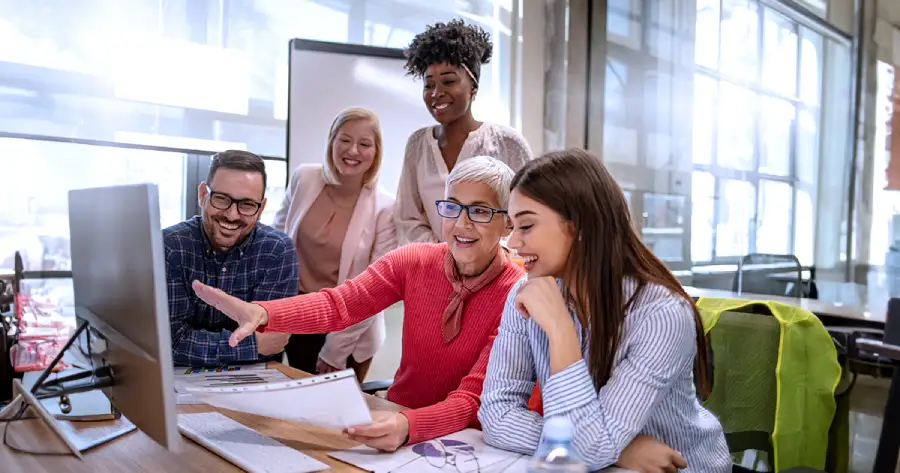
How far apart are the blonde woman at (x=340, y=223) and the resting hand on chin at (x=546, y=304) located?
1387 millimetres

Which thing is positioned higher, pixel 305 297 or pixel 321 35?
pixel 321 35

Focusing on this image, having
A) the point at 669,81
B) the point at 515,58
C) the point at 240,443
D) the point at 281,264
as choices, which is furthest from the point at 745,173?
the point at 240,443

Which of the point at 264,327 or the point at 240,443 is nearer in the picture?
the point at 240,443

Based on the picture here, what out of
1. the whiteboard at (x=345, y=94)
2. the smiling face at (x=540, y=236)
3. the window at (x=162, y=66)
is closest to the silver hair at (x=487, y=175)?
the smiling face at (x=540, y=236)

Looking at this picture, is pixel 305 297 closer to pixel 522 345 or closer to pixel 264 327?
pixel 264 327

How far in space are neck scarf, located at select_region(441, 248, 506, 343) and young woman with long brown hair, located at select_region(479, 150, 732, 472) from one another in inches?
10.5

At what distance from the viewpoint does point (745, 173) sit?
388 cm

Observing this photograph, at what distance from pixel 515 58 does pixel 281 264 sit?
9.69ft

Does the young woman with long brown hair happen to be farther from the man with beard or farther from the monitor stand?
the man with beard

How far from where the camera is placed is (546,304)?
1188 mm

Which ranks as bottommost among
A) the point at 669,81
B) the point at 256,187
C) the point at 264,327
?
the point at 264,327

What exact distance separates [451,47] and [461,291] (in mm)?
Result: 1096

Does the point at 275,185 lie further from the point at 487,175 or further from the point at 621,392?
the point at 621,392

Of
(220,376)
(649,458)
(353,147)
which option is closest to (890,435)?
(649,458)
